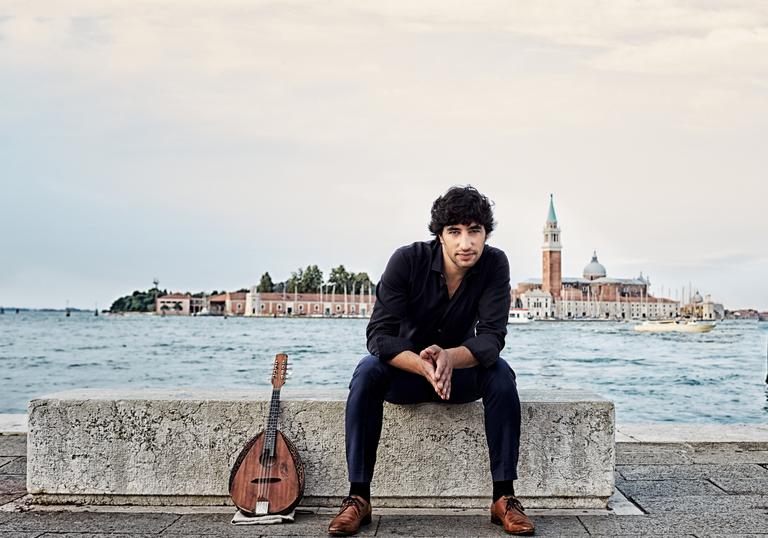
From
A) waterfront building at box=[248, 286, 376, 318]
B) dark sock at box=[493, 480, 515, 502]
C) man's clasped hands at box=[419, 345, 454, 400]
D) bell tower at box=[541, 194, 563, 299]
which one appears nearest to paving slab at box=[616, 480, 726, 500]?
dark sock at box=[493, 480, 515, 502]

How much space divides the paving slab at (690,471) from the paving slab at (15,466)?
3102 millimetres

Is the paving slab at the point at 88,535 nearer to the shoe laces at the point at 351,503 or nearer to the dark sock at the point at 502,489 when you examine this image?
the shoe laces at the point at 351,503

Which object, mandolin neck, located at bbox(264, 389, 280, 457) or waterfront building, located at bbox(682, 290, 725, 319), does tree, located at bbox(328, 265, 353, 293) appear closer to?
waterfront building, located at bbox(682, 290, 725, 319)

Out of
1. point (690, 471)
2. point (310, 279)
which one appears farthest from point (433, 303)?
point (310, 279)

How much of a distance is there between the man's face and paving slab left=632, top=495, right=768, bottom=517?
1.33 metres

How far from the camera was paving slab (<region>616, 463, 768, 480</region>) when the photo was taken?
436 centimetres

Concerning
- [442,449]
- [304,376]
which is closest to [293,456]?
[442,449]

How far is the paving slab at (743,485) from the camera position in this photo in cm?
404

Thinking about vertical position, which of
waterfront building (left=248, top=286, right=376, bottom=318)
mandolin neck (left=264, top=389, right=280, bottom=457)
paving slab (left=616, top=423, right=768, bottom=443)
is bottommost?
paving slab (left=616, top=423, right=768, bottom=443)

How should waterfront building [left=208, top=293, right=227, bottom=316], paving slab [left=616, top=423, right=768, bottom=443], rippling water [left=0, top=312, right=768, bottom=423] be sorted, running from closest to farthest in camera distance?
paving slab [left=616, top=423, right=768, bottom=443] < rippling water [left=0, top=312, right=768, bottom=423] < waterfront building [left=208, top=293, right=227, bottom=316]

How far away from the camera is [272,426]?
3719 millimetres

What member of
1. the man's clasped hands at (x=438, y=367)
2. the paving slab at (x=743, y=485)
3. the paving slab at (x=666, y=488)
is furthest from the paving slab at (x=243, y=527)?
the paving slab at (x=743, y=485)

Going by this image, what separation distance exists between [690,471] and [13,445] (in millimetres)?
3845

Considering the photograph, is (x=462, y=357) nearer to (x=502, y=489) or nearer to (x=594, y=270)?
(x=502, y=489)
